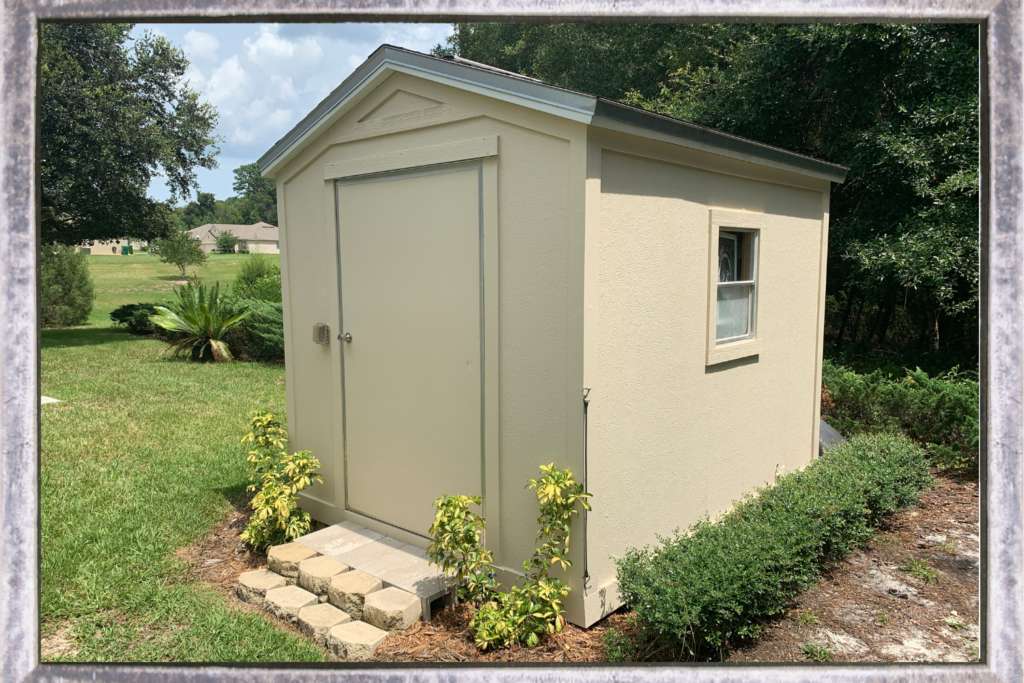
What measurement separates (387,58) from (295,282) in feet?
5.88

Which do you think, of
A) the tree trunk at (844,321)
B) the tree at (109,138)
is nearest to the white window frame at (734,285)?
the tree trunk at (844,321)

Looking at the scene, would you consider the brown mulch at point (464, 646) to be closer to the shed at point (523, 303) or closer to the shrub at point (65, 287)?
the shed at point (523, 303)

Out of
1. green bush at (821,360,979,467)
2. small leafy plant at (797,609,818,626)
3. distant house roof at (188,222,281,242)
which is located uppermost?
distant house roof at (188,222,281,242)

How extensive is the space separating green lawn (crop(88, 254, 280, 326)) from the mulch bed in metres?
9.03

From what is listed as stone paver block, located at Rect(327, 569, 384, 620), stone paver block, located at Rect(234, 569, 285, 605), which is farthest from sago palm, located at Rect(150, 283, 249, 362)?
stone paver block, located at Rect(327, 569, 384, 620)

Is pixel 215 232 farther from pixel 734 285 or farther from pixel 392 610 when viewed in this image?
pixel 392 610

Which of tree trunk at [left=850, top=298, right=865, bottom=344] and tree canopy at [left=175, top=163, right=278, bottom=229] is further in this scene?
tree trunk at [left=850, top=298, right=865, bottom=344]

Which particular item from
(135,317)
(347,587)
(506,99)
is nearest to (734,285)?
(506,99)

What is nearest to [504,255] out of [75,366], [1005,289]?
[1005,289]

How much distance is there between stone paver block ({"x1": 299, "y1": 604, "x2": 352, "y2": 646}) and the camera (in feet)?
10.6

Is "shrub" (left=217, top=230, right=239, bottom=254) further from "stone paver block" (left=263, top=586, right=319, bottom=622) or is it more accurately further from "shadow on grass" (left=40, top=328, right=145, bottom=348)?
"stone paver block" (left=263, top=586, right=319, bottom=622)

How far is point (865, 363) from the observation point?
360 inches

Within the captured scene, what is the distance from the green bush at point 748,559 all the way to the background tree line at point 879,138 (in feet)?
11.7

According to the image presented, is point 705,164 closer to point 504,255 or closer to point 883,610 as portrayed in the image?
point 504,255
